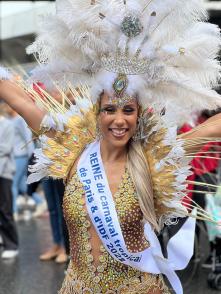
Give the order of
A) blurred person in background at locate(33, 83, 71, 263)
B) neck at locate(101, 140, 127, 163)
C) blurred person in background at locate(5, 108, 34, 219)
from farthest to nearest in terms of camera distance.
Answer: blurred person in background at locate(5, 108, 34, 219) < blurred person in background at locate(33, 83, 71, 263) < neck at locate(101, 140, 127, 163)

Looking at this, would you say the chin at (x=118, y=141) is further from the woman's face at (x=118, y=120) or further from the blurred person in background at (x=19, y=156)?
the blurred person in background at (x=19, y=156)

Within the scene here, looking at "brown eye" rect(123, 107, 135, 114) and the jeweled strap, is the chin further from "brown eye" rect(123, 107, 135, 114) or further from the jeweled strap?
the jeweled strap

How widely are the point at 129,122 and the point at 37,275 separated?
3638 millimetres

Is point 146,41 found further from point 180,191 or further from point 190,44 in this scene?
point 180,191

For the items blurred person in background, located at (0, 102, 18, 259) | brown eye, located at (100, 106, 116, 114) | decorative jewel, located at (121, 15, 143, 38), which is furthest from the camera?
blurred person in background, located at (0, 102, 18, 259)

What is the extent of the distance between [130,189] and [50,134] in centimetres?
50

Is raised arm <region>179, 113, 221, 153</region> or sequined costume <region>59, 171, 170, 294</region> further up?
raised arm <region>179, 113, 221, 153</region>

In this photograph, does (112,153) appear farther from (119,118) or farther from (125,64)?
(125,64)

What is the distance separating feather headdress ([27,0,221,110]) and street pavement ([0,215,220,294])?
9.98ft

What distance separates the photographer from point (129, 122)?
2557mm

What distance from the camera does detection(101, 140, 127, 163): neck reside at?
8.77 feet

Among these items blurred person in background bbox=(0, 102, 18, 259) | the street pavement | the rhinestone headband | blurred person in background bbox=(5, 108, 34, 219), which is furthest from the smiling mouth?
blurred person in background bbox=(5, 108, 34, 219)

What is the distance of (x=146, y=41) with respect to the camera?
8.23 ft

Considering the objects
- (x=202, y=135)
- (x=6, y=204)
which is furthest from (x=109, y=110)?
(x=6, y=204)
